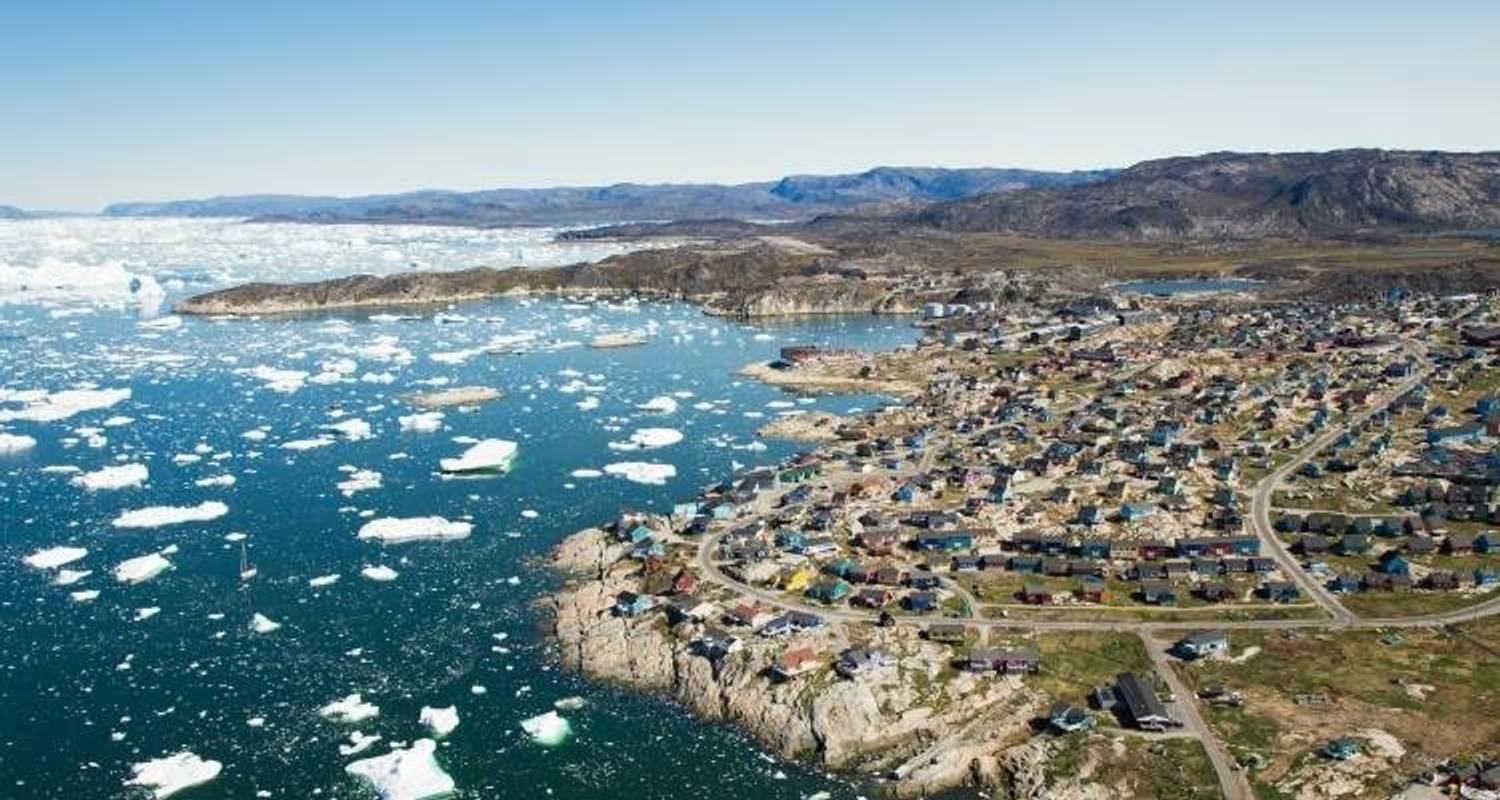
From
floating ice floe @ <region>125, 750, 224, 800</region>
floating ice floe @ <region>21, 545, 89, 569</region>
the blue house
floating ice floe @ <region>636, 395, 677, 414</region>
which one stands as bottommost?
floating ice floe @ <region>125, 750, 224, 800</region>

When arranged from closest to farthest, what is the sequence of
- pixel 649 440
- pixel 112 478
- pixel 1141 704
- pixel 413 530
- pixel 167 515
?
1. pixel 1141 704
2. pixel 413 530
3. pixel 167 515
4. pixel 112 478
5. pixel 649 440

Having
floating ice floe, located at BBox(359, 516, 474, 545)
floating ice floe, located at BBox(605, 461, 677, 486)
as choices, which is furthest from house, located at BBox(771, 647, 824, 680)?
floating ice floe, located at BBox(605, 461, 677, 486)

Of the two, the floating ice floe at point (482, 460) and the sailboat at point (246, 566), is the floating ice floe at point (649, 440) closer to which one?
the floating ice floe at point (482, 460)

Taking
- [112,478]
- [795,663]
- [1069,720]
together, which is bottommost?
[1069,720]

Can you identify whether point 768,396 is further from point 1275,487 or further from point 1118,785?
point 1118,785

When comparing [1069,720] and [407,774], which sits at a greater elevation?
[1069,720]

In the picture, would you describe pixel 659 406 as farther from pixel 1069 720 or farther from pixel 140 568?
pixel 1069 720

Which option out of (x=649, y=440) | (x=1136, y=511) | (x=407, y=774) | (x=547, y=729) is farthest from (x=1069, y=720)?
(x=649, y=440)

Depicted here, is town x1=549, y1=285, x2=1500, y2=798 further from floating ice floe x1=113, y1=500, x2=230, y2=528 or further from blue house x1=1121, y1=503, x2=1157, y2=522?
floating ice floe x1=113, y1=500, x2=230, y2=528
